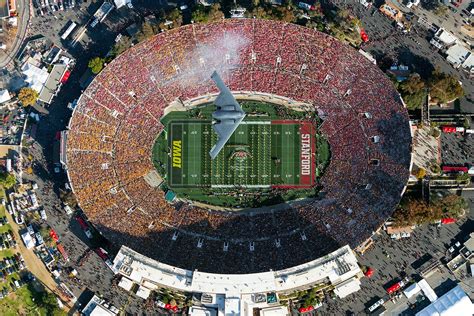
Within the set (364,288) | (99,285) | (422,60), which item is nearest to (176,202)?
(99,285)

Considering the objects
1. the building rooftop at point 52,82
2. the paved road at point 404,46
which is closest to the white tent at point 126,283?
the building rooftop at point 52,82

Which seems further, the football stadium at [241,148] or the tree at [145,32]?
the tree at [145,32]

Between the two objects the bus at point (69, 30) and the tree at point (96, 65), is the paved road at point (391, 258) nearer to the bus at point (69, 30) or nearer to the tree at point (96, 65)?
the tree at point (96, 65)

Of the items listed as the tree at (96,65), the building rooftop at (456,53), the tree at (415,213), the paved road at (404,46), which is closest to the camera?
the tree at (415,213)

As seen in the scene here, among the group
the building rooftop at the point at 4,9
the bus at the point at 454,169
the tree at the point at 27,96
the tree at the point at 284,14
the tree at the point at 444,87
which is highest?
the building rooftop at the point at 4,9

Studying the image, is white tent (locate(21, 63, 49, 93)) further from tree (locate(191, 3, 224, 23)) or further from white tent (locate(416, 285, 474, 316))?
white tent (locate(416, 285, 474, 316))

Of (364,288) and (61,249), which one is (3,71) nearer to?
(61,249)

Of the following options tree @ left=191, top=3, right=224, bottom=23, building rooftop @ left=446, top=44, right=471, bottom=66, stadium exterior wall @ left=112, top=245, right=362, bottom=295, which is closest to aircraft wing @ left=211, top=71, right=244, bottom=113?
tree @ left=191, top=3, right=224, bottom=23

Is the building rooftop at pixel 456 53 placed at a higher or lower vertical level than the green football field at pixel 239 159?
higher
